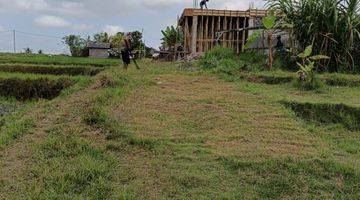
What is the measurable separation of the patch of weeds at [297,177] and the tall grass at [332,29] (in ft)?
19.8

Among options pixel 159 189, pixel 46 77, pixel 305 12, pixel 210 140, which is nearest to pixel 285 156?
pixel 210 140

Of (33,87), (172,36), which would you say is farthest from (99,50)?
(33,87)

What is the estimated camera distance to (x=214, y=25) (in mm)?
18375

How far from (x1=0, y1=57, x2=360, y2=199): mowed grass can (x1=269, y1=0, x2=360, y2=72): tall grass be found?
2.77 m

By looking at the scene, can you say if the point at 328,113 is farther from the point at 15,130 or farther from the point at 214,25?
the point at 214,25

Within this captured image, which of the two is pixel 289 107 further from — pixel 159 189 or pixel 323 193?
pixel 159 189

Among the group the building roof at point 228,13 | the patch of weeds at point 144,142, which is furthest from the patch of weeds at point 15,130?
the building roof at point 228,13

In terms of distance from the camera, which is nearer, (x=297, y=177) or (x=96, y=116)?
(x=297, y=177)

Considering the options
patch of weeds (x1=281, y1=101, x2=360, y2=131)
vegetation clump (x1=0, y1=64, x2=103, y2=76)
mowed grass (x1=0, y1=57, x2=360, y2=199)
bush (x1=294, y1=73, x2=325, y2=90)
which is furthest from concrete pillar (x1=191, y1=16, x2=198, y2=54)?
patch of weeds (x1=281, y1=101, x2=360, y2=131)

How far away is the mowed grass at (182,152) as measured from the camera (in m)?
4.57

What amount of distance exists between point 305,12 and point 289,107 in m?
4.19

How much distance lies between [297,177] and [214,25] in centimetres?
1415

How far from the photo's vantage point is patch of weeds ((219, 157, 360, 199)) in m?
4.53

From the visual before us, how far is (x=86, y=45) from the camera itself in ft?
120
